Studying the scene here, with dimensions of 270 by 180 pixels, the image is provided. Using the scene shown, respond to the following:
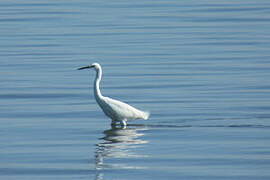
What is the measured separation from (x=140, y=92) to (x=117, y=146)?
607 cm

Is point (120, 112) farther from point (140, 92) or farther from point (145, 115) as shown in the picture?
point (140, 92)

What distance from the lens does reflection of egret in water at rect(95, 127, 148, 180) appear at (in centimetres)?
1550

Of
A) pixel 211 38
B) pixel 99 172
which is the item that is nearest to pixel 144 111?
pixel 99 172

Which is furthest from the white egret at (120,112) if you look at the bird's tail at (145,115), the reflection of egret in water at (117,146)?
the reflection of egret in water at (117,146)

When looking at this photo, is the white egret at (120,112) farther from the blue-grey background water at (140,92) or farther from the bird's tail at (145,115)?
the blue-grey background water at (140,92)

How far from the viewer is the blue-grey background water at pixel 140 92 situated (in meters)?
15.7

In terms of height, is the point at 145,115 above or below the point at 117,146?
above

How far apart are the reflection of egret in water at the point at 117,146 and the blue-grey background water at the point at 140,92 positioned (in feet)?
0.08

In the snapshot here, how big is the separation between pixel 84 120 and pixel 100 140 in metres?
2.04

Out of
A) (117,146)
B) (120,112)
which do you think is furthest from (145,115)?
(117,146)

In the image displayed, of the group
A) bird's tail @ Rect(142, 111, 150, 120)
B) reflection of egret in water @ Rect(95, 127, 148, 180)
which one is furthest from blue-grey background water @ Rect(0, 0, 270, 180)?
bird's tail @ Rect(142, 111, 150, 120)

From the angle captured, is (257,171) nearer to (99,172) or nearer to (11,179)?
(99,172)

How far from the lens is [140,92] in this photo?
23250mm

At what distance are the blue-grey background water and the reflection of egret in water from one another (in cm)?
2
